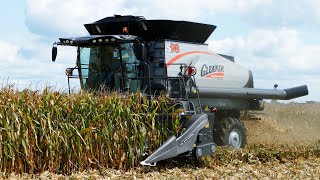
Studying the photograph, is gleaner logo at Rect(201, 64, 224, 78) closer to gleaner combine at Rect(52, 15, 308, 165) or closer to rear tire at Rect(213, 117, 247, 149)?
gleaner combine at Rect(52, 15, 308, 165)

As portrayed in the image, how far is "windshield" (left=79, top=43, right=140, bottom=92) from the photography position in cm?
909

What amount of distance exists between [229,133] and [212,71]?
4.43 feet

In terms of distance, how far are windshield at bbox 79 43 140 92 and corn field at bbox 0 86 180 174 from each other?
1046 mm

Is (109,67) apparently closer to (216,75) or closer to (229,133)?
(216,75)

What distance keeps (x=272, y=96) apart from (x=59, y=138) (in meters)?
6.31

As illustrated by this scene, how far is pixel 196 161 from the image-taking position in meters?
8.43

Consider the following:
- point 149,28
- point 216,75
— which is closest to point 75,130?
point 149,28

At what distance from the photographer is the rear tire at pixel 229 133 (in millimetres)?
10508

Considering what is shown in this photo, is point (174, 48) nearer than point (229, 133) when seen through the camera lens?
Yes

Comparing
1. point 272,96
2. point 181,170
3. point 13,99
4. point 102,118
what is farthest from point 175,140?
point 272,96

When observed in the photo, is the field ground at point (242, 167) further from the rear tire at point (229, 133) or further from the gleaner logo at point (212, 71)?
the gleaner logo at point (212, 71)

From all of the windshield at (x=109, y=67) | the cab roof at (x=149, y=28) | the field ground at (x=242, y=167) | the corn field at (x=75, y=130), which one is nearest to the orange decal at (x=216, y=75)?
the cab roof at (x=149, y=28)

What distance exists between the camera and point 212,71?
34.4 feet

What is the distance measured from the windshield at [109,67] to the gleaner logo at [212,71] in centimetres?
169
